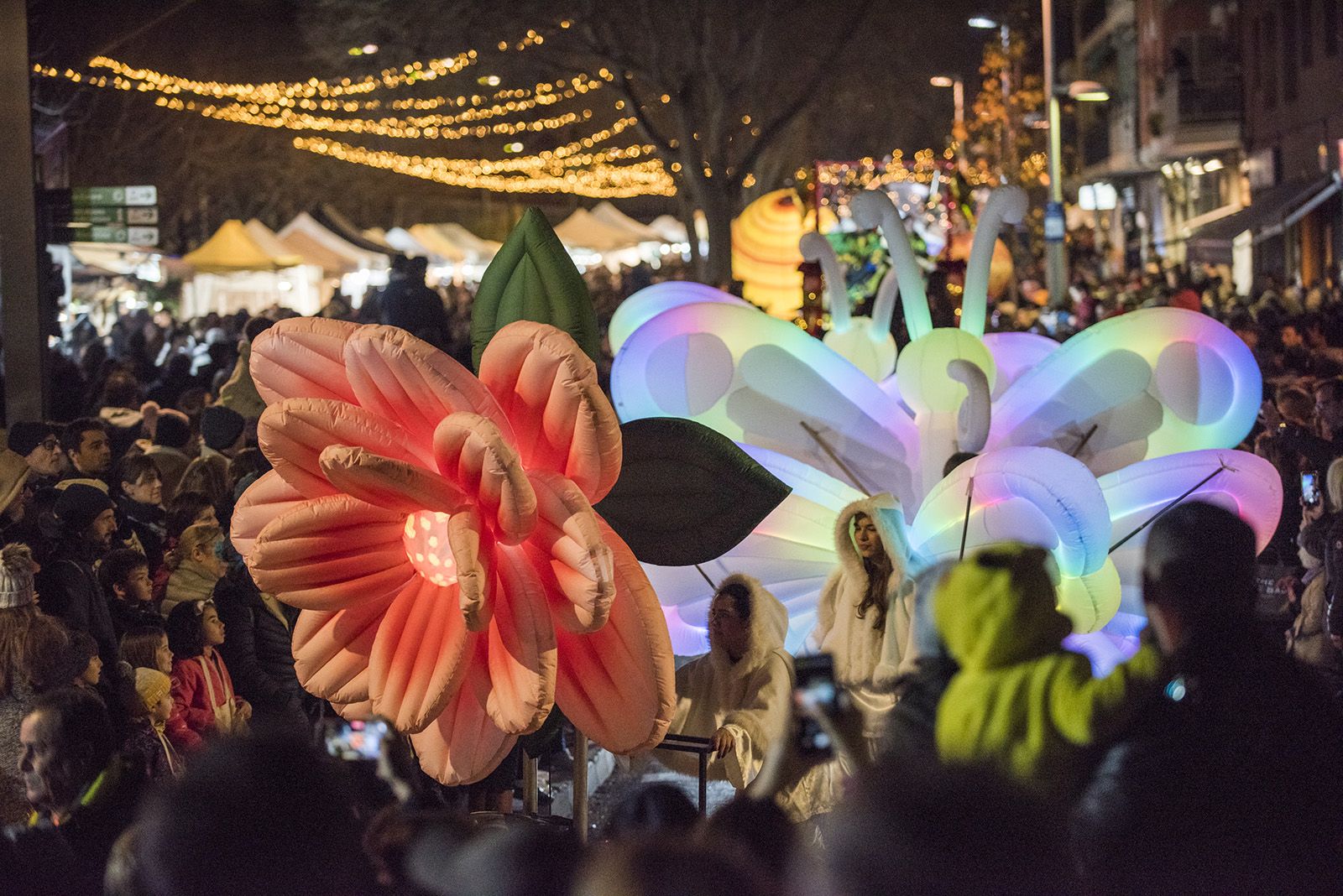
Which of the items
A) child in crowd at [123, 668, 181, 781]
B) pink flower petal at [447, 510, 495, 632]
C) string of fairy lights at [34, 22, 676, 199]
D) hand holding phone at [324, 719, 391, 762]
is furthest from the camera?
string of fairy lights at [34, 22, 676, 199]

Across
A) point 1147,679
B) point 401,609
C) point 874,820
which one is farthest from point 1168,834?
point 401,609

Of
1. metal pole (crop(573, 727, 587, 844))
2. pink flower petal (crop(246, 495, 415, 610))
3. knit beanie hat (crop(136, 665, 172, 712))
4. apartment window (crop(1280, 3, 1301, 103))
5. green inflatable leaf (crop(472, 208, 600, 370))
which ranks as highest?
apartment window (crop(1280, 3, 1301, 103))

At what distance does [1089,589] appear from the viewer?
20.4 ft

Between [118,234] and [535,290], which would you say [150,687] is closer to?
[535,290]

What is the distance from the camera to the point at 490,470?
3.78 m

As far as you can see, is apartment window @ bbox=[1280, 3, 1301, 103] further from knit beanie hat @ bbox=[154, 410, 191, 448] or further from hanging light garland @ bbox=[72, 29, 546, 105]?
knit beanie hat @ bbox=[154, 410, 191, 448]

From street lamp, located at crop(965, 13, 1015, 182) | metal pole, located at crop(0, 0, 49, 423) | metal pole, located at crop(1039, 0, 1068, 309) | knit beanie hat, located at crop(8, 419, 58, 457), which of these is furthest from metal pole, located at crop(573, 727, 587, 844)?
street lamp, located at crop(965, 13, 1015, 182)

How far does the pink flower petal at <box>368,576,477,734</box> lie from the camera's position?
400 cm

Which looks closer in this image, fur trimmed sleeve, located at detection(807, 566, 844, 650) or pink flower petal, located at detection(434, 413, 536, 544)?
pink flower petal, located at detection(434, 413, 536, 544)

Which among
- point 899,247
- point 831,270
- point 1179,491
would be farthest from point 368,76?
point 1179,491

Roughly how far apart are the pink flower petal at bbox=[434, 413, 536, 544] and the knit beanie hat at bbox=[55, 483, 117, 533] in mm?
3549

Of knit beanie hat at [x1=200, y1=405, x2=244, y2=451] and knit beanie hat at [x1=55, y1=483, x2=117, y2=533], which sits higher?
knit beanie hat at [x1=200, y1=405, x2=244, y2=451]

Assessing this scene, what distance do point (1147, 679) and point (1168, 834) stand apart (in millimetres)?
293

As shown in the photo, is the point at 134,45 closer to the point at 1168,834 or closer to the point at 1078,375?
the point at 1078,375
